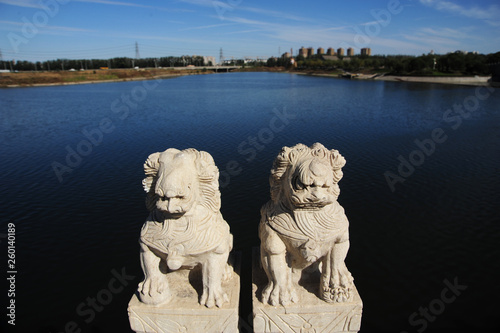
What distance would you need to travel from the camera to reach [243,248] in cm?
650

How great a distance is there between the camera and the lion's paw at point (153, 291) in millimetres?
2676

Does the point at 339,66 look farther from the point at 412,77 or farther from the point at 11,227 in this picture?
the point at 11,227

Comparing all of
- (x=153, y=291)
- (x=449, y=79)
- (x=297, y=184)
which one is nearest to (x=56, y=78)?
(x=153, y=291)

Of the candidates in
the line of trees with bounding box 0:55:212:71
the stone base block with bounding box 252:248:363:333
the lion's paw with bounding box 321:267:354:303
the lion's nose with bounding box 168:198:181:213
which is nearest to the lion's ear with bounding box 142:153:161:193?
the lion's nose with bounding box 168:198:181:213

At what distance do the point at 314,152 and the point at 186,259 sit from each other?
1386mm

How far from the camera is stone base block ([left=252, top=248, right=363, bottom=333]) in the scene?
2.73 metres

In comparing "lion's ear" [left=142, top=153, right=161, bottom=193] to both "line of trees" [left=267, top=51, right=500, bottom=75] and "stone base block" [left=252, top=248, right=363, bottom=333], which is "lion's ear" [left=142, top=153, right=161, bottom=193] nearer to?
"stone base block" [left=252, top=248, right=363, bottom=333]

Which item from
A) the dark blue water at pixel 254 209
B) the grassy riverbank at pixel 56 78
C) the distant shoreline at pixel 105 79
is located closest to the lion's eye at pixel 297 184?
the dark blue water at pixel 254 209

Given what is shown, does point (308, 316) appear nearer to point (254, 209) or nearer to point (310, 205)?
point (310, 205)

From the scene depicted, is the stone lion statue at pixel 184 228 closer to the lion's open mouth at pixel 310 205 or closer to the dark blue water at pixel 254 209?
the lion's open mouth at pixel 310 205

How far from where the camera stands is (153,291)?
105 inches

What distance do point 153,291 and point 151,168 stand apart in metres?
1.03

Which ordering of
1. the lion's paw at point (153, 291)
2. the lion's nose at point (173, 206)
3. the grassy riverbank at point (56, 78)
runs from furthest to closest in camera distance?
the grassy riverbank at point (56, 78), the lion's paw at point (153, 291), the lion's nose at point (173, 206)

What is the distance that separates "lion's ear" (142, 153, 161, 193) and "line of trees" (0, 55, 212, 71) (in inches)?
3005
